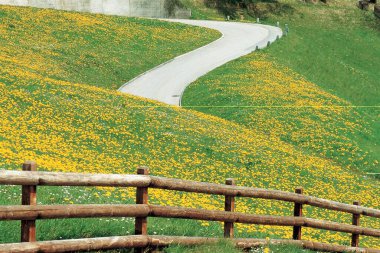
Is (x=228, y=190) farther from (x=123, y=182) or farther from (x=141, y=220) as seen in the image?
(x=123, y=182)

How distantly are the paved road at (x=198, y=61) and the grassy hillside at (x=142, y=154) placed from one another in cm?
1261

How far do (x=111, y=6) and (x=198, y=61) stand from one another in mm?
17454

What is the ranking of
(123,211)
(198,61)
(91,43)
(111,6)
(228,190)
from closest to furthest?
1. (123,211)
2. (228,190)
3. (91,43)
4. (198,61)
5. (111,6)

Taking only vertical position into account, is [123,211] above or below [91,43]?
below

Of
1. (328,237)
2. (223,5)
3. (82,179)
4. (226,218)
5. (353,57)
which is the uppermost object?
(223,5)

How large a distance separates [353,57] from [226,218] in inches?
2696

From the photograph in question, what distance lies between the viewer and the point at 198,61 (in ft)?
205

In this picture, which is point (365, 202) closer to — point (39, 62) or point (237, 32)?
point (39, 62)

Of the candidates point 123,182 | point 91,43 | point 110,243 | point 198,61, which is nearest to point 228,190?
point 123,182

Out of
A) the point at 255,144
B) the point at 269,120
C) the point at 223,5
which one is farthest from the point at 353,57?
the point at 255,144

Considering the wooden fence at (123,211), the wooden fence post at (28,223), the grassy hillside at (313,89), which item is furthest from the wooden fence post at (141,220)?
the grassy hillside at (313,89)

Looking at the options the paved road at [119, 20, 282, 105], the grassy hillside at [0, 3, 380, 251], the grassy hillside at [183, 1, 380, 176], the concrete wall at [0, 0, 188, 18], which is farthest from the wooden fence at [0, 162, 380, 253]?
the concrete wall at [0, 0, 188, 18]

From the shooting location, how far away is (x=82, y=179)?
1120 centimetres

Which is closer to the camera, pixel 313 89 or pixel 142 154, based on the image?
pixel 142 154
